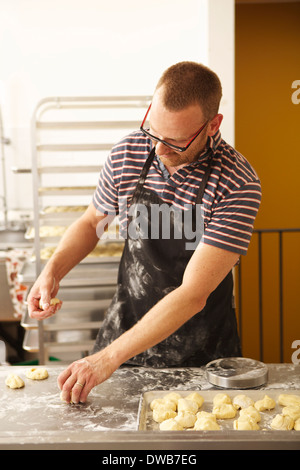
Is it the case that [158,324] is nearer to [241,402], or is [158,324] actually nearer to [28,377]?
[241,402]

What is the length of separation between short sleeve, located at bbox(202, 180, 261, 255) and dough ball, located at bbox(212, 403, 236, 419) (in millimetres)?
503

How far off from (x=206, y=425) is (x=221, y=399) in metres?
0.15

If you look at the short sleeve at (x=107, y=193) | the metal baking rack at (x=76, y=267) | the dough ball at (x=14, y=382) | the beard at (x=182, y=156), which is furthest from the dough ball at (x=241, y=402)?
the metal baking rack at (x=76, y=267)

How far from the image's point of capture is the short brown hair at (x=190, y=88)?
5.57 feet

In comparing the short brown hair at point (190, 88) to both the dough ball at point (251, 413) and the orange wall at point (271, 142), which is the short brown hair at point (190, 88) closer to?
the dough ball at point (251, 413)

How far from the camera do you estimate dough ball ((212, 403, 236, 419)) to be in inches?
59.9

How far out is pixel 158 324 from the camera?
1.63 m
